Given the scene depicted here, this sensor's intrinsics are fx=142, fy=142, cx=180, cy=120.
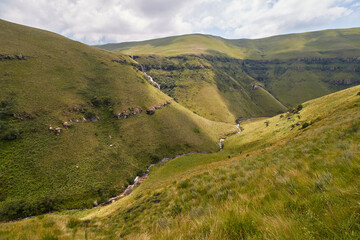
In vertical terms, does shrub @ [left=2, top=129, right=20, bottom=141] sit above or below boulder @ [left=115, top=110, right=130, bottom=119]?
above

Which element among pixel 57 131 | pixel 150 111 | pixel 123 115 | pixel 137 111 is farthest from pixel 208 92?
pixel 57 131

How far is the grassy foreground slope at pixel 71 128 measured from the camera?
3775 centimetres

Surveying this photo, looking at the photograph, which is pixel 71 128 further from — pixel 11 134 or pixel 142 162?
pixel 142 162

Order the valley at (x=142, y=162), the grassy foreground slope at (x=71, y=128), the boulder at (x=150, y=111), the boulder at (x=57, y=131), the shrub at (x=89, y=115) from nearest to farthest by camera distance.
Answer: the valley at (x=142, y=162)
the grassy foreground slope at (x=71, y=128)
the boulder at (x=57, y=131)
the shrub at (x=89, y=115)
the boulder at (x=150, y=111)

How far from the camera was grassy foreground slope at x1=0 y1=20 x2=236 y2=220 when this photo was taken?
3775cm

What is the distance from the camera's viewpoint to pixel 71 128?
52531mm

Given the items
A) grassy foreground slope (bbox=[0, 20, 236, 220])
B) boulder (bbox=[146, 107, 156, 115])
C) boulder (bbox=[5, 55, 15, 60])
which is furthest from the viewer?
boulder (bbox=[146, 107, 156, 115])

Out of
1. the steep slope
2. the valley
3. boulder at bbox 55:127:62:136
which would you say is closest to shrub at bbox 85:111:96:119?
the valley

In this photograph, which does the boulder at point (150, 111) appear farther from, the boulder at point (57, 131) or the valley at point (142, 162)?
the boulder at point (57, 131)

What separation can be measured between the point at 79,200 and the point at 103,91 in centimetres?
5504

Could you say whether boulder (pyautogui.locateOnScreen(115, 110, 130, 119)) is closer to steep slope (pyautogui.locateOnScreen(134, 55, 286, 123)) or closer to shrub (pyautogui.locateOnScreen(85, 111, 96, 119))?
shrub (pyautogui.locateOnScreen(85, 111, 96, 119))

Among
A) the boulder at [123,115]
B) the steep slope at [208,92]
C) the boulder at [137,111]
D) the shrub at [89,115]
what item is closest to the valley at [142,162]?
the boulder at [137,111]

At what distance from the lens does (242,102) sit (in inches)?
6447

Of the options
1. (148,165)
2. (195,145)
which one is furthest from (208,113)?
(148,165)
